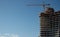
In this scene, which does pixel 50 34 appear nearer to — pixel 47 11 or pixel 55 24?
pixel 55 24

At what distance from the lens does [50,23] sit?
40250 millimetres

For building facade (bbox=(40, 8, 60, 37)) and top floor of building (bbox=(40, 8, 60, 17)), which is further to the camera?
top floor of building (bbox=(40, 8, 60, 17))

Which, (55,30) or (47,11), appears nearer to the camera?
(55,30)

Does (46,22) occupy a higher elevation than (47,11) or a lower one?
lower

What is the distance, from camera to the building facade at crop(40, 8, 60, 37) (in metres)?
38.8

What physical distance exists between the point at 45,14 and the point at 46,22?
8.55ft

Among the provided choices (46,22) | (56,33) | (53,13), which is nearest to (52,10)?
(53,13)

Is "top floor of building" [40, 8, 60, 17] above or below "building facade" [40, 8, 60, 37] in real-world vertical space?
above

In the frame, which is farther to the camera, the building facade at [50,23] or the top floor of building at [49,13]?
the top floor of building at [49,13]

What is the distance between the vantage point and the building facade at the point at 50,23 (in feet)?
127

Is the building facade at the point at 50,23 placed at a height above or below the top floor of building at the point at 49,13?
below

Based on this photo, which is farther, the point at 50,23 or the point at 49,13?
the point at 49,13

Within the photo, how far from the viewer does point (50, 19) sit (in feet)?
136

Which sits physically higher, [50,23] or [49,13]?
[49,13]
